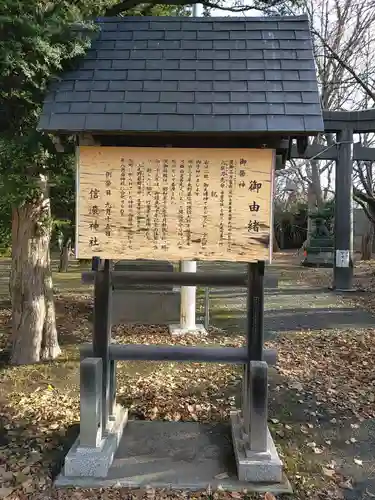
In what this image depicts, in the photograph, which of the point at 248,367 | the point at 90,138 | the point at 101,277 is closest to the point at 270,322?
the point at 248,367

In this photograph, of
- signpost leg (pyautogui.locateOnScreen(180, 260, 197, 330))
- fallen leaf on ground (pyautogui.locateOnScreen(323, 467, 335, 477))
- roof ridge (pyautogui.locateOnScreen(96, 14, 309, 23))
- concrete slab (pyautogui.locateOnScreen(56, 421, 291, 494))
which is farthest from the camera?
signpost leg (pyautogui.locateOnScreen(180, 260, 197, 330))

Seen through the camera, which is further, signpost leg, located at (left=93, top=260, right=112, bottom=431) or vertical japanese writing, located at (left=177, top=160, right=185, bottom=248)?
signpost leg, located at (left=93, top=260, right=112, bottom=431)

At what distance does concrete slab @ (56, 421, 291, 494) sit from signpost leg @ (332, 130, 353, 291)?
10.5 metres

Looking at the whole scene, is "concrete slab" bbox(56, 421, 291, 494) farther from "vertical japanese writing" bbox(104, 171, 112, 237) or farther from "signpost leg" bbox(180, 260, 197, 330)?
"signpost leg" bbox(180, 260, 197, 330)

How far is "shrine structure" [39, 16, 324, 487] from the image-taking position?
339 cm

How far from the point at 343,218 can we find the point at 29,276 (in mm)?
10645

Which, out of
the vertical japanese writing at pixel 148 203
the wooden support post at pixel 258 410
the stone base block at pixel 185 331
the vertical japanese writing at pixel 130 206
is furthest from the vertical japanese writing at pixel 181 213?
the stone base block at pixel 185 331

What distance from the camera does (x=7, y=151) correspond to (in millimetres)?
4660

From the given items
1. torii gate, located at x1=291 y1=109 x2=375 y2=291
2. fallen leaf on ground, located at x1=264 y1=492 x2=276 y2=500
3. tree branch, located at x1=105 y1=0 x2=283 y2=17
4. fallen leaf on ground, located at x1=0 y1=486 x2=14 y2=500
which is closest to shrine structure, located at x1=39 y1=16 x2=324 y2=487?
fallen leaf on ground, located at x1=264 y1=492 x2=276 y2=500

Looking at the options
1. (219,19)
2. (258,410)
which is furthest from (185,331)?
(219,19)

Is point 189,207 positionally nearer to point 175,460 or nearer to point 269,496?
point 175,460

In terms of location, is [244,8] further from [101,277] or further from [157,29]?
[101,277]

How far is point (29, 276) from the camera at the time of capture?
20.1 feet

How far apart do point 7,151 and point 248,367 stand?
3.29 m
